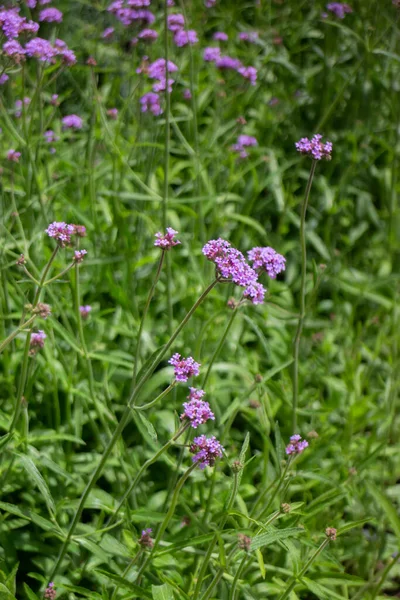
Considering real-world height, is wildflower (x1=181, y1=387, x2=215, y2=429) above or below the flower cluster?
below

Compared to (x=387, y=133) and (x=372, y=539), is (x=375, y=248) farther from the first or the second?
(x=372, y=539)

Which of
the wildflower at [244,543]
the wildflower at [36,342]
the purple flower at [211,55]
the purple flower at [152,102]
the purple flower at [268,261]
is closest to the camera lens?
the wildflower at [244,543]

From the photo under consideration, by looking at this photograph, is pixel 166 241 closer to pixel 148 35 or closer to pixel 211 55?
pixel 148 35

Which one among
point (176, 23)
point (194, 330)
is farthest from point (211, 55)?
point (194, 330)

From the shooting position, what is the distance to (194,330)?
10.4 ft

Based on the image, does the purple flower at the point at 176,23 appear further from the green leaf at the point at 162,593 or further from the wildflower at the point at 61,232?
the green leaf at the point at 162,593

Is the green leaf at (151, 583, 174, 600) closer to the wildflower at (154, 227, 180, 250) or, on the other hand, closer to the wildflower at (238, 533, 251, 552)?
the wildflower at (238, 533, 251, 552)

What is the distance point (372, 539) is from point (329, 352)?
101 centimetres

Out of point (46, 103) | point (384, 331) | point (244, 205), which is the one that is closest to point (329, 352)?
point (384, 331)

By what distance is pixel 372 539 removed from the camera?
9.40 ft

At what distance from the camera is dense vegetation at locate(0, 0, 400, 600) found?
2.06 metres

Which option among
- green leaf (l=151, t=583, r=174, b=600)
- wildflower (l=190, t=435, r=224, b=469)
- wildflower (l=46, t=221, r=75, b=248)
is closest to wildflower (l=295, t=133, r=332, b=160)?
wildflower (l=46, t=221, r=75, b=248)

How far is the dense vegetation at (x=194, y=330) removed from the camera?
2061 millimetres

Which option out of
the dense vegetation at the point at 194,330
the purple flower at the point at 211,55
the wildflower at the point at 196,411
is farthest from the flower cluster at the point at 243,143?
the wildflower at the point at 196,411
